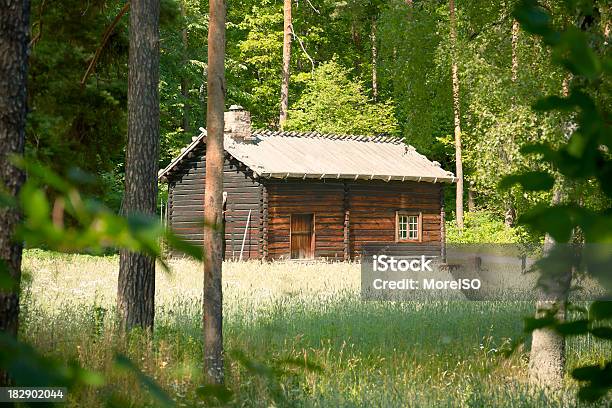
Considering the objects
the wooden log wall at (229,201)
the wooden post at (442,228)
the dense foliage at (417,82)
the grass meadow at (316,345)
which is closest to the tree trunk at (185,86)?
the dense foliage at (417,82)

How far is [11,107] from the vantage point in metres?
5.40

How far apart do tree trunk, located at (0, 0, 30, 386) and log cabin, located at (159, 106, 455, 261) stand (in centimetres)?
2297

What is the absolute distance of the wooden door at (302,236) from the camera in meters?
31.2

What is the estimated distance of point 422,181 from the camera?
33.4 meters

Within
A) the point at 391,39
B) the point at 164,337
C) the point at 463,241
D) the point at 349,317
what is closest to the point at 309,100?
the point at 463,241

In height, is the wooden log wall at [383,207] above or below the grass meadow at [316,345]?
above

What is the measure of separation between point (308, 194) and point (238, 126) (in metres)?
3.49

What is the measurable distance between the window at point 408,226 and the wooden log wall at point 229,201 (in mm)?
5994

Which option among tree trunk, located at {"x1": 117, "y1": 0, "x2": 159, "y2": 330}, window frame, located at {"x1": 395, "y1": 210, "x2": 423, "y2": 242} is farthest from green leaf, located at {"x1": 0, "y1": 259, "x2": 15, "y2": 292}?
window frame, located at {"x1": 395, "y1": 210, "x2": 423, "y2": 242}

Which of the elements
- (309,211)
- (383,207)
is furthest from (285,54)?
(309,211)

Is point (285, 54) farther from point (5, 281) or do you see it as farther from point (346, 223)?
point (5, 281)

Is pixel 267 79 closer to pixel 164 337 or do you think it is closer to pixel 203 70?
pixel 203 70

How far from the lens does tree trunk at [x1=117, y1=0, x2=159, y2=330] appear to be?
38.0 ft

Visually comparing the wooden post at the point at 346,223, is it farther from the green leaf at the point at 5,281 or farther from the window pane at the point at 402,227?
→ the green leaf at the point at 5,281
